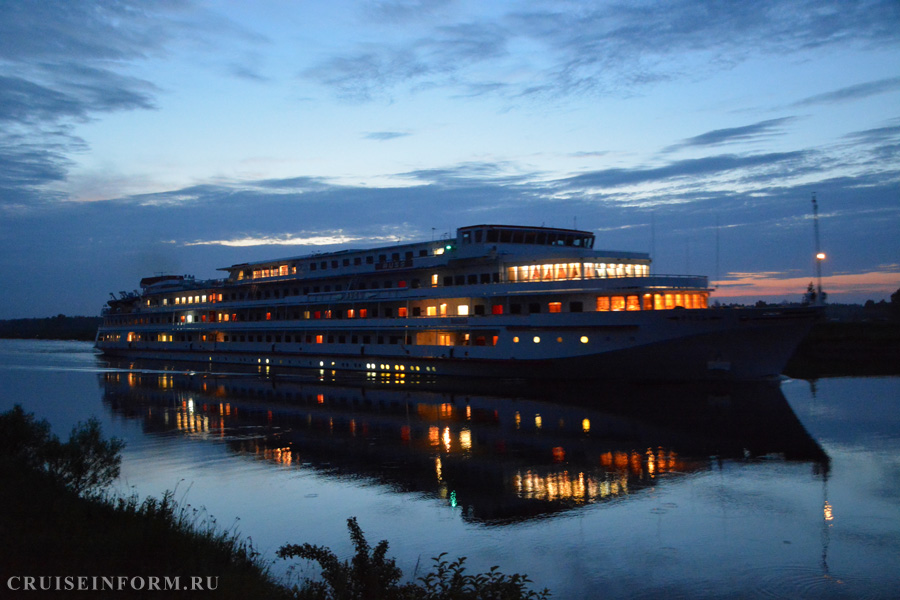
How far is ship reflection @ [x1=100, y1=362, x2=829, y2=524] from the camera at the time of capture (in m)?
17.8

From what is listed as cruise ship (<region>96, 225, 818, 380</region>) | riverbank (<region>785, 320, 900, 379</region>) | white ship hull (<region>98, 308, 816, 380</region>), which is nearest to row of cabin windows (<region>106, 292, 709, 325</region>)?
cruise ship (<region>96, 225, 818, 380</region>)

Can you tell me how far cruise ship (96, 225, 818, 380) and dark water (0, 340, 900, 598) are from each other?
2.12 m

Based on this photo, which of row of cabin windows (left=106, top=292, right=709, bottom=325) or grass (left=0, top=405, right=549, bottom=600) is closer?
grass (left=0, top=405, right=549, bottom=600)

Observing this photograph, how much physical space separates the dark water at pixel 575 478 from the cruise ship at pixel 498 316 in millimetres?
2119

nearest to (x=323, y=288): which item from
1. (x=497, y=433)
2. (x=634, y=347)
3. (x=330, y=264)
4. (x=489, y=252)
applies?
(x=330, y=264)

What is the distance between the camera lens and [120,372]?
56.9 m

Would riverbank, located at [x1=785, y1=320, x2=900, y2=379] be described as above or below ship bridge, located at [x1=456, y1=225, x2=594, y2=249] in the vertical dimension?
below

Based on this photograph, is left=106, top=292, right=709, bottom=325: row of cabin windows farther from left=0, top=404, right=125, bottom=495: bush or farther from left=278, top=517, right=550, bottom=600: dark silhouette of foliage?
left=278, top=517, right=550, bottom=600: dark silhouette of foliage

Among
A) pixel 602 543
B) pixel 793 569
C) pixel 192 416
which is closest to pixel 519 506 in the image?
pixel 602 543

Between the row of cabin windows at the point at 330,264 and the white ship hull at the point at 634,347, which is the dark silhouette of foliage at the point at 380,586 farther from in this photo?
the row of cabin windows at the point at 330,264

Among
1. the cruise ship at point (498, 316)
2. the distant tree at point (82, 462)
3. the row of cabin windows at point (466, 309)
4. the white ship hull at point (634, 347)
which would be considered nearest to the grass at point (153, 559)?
the distant tree at point (82, 462)

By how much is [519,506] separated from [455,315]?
87.0ft

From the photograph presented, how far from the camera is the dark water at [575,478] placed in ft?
40.7

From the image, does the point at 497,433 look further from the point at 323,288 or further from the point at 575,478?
the point at 323,288
